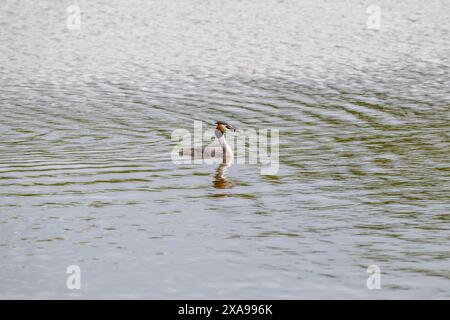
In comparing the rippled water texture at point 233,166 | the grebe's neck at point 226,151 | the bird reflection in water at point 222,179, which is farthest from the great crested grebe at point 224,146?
the rippled water texture at point 233,166

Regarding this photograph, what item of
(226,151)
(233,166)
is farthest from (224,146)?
(233,166)

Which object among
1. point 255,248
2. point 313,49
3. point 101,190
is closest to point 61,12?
point 313,49

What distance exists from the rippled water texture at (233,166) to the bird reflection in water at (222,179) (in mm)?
99

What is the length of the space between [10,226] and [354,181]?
26.3ft

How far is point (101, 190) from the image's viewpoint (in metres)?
20.6

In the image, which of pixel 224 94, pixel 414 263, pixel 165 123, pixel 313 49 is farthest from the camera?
pixel 313 49

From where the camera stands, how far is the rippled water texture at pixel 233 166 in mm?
15534

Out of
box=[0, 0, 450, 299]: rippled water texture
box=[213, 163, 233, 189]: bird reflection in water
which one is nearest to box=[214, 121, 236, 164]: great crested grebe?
box=[213, 163, 233, 189]: bird reflection in water

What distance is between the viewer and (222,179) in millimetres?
21766

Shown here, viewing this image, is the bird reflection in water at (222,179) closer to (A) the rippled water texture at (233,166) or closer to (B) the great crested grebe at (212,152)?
(A) the rippled water texture at (233,166)

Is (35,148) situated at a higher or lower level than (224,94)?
lower

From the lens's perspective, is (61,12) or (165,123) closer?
(165,123)

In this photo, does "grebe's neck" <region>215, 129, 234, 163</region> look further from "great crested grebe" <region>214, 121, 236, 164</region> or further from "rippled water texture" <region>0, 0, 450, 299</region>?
"rippled water texture" <region>0, 0, 450, 299</region>
